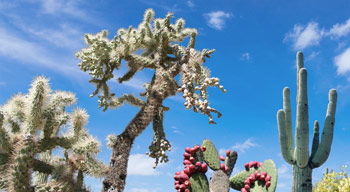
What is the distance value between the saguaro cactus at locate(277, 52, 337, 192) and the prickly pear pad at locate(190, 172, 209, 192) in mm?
1179

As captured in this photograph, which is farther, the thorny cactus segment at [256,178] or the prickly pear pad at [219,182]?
the thorny cactus segment at [256,178]

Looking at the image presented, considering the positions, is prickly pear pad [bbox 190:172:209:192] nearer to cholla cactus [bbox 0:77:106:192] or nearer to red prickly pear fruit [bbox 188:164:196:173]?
red prickly pear fruit [bbox 188:164:196:173]

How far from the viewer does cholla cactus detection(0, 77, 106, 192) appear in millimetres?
4707

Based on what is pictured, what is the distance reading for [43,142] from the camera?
204 inches

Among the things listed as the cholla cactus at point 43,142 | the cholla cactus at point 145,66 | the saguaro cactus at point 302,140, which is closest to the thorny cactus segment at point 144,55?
the cholla cactus at point 145,66

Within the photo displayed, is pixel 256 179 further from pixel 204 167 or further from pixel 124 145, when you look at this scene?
pixel 124 145

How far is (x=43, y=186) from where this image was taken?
15.8ft

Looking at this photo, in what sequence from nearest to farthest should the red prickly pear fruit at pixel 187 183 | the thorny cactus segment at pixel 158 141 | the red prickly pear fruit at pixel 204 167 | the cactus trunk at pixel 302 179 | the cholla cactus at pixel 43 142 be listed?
the red prickly pear fruit at pixel 187 183, the red prickly pear fruit at pixel 204 167, the cactus trunk at pixel 302 179, the cholla cactus at pixel 43 142, the thorny cactus segment at pixel 158 141

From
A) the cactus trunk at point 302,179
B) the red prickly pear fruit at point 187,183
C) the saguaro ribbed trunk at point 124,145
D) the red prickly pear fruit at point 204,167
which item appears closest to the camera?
the red prickly pear fruit at point 187,183

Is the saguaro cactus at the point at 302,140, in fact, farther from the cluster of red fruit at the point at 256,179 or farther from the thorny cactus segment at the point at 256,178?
the cluster of red fruit at the point at 256,179

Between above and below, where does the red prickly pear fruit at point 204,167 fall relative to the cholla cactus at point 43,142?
below

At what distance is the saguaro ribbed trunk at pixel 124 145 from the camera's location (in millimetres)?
5336

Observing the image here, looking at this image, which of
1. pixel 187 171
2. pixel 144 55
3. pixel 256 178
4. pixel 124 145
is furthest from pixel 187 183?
pixel 144 55

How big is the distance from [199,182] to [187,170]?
195 mm
